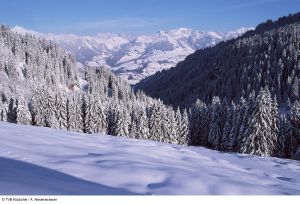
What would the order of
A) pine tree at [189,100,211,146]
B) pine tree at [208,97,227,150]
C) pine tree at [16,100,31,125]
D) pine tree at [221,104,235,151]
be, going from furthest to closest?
pine tree at [189,100,211,146], pine tree at [16,100,31,125], pine tree at [208,97,227,150], pine tree at [221,104,235,151]

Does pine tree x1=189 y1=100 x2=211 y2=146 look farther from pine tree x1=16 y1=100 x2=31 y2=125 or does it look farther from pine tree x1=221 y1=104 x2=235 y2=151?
pine tree x1=16 y1=100 x2=31 y2=125

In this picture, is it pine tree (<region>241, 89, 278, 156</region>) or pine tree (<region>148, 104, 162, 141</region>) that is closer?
pine tree (<region>241, 89, 278, 156</region>)

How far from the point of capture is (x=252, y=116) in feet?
182

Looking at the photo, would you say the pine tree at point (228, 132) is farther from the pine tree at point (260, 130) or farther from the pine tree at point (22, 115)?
the pine tree at point (22, 115)

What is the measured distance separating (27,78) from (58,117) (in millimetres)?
90381

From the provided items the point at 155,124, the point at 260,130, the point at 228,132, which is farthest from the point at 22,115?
the point at 260,130

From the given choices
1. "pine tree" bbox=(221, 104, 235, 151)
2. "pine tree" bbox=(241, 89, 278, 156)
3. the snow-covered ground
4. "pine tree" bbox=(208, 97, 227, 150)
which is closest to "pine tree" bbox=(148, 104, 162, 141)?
"pine tree" bbox=(208, 97, 227, 150)

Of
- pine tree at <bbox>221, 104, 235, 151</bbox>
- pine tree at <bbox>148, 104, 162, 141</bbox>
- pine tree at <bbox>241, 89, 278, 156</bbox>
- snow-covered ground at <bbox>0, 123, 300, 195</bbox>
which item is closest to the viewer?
snow-covered ground at <bbox>0, 123, 300, 195</bbox>

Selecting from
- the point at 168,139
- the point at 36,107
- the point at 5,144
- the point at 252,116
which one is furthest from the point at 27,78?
the point at 5,144

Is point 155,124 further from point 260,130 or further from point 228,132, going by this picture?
point 260,130

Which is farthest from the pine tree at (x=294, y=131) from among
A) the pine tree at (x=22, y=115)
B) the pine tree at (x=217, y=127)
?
the pine tree at (x=22, y=115)

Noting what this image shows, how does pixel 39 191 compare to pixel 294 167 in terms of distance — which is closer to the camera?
pixel 39 191
